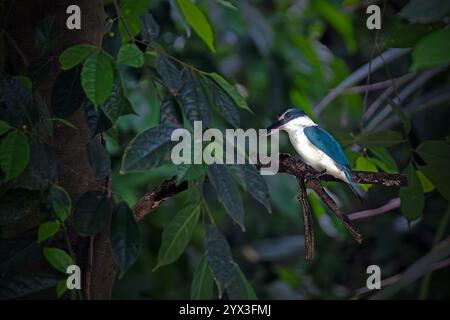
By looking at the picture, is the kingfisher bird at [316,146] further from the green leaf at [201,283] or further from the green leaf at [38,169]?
the green leaf at [38,169]

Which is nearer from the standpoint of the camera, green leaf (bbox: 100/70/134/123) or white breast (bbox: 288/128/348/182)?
green leaf (bbox: 100/70/134/123)

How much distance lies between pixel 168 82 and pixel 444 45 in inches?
21.8

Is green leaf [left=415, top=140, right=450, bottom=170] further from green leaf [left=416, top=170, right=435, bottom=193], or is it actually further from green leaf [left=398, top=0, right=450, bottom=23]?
green leaf [left=398, top=0, right=450, bottom=23]

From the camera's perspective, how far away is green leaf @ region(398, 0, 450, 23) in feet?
4.28

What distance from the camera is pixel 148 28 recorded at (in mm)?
1684

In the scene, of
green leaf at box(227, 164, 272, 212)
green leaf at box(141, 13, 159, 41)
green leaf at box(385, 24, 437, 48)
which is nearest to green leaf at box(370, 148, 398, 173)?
green leaf at box(385, 24, 437, 48)

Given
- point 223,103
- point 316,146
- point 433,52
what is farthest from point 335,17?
point 433,52

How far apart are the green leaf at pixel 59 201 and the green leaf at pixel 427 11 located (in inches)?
26.4

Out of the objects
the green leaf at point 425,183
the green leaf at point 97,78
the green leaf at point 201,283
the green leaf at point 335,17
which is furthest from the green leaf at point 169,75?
the green leaf at point 335,17

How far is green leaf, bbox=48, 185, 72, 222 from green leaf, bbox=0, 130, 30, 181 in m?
0.12

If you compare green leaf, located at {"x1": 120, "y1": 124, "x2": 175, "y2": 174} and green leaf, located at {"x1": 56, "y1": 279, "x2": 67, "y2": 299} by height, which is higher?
green leaf, located at {"x1": 120, "y1": 124, "x2": 175, "y2": 174}

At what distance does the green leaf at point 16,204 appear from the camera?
145 cm

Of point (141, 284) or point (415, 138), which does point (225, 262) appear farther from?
point (415, 138)
